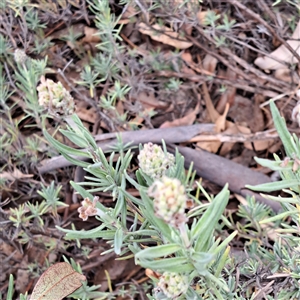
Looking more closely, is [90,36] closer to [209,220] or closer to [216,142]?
[216,142]

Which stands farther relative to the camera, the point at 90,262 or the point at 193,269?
the point at 90,262

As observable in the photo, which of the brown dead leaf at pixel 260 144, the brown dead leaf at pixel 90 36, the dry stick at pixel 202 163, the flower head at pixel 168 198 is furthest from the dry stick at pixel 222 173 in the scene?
the flower head at pixel 168 198

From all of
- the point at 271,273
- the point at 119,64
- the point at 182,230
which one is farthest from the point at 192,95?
the point at 182,230

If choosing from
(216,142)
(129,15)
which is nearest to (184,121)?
(216,142)

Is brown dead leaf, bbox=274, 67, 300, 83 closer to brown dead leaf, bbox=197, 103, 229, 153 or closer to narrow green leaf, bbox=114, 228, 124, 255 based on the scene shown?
brown dead leaf, bbox=197, 103, 229, 153

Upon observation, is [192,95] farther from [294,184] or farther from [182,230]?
[182,230]

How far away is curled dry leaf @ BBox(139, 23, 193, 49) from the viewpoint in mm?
1857

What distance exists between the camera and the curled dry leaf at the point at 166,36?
1.86 m

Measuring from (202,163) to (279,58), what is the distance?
0.64m

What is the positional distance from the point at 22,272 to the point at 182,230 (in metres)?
1.29

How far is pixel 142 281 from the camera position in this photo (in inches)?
67.6

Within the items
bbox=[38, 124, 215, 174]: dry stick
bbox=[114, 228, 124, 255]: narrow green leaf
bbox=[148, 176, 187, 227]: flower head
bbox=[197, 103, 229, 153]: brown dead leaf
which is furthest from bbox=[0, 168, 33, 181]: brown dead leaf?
bbox=[148, 176, 187, 227]: flower head

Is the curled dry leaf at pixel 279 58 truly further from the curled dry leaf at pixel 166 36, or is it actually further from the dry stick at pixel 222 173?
the dry stick at pixel 222 173

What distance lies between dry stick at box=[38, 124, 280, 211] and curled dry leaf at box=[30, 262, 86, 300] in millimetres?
658
